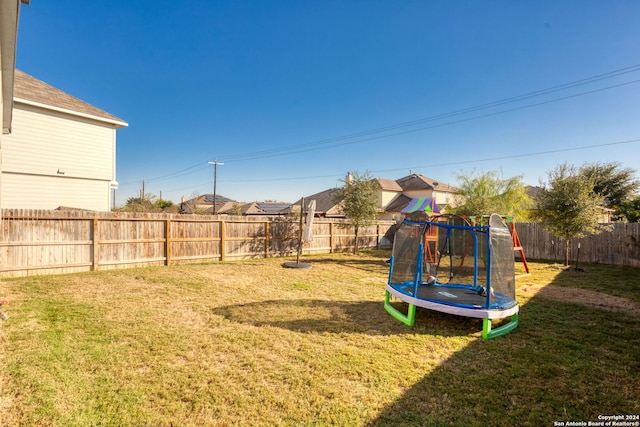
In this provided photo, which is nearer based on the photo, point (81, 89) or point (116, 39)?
point (116, 39)

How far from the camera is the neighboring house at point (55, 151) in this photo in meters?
11.0

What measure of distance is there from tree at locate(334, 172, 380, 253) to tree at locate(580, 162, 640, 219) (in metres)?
21.9

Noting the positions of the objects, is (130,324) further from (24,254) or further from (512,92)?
(512,92)

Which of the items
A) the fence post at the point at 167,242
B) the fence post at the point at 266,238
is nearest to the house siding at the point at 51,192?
the fence post at the point at 167,242

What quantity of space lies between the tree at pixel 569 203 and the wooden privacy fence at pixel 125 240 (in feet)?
32.9

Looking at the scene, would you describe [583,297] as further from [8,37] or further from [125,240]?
[125,240]

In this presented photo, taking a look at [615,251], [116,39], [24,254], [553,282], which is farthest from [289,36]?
[615,251]

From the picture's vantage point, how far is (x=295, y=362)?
340cm

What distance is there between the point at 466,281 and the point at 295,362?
16.1 feet

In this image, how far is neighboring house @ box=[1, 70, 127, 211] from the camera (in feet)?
36.0

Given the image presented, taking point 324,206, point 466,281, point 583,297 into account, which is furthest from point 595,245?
point 324,206

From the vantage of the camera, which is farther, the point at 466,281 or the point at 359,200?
the point at 359,200

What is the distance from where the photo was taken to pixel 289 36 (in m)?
12.9

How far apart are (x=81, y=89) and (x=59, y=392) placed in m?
17.1
